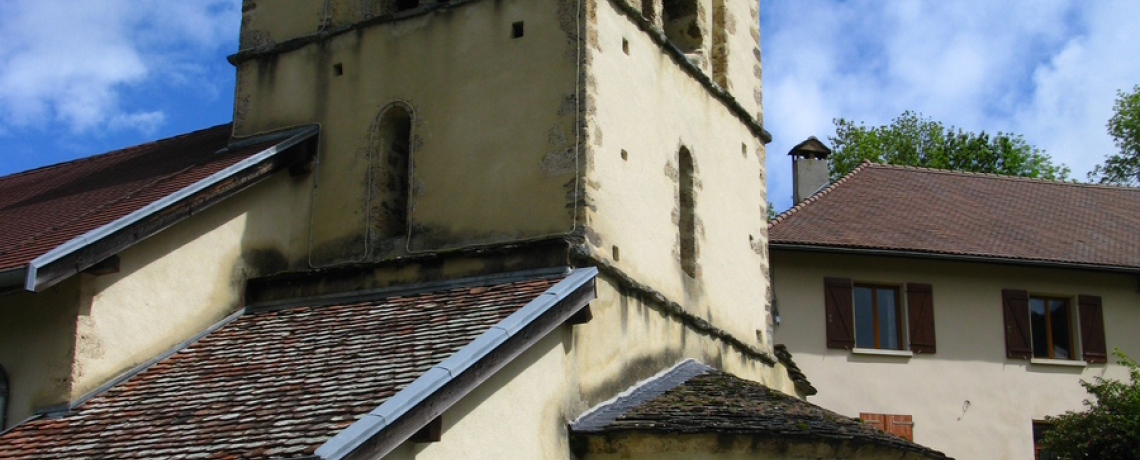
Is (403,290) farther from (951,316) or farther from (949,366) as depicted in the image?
(951,316)

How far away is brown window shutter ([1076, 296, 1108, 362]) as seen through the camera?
78.0 feet

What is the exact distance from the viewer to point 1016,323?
2353cm

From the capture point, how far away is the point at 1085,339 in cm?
2377

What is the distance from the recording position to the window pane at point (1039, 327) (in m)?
23.8

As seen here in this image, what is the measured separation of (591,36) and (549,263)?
232cm

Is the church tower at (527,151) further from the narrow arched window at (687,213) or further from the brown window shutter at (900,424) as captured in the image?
the brown window shutter at (900,424)

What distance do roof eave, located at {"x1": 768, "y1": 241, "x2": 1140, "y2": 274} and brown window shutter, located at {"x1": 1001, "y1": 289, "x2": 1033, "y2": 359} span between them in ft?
2.34

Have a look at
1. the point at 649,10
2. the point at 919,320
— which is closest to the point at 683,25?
the point at 649,10

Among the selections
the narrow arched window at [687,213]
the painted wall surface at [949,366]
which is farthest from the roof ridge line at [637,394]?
the painted wall surface at [949,366]

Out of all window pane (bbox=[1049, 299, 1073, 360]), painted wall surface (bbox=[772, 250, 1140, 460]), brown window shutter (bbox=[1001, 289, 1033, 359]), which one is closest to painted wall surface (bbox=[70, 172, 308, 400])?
painted wall surface (bbox=[772, 250, 1140, 460])

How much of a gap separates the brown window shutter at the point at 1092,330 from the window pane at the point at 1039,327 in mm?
585

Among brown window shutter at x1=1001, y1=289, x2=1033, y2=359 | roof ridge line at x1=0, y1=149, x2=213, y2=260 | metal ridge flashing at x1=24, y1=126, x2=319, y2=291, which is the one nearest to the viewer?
metal ridge flashing at x1=24, y1=126, x2=319, y2=291

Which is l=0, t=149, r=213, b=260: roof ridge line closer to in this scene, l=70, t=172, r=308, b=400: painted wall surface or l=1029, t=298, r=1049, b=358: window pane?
l=70, t=172, r=308, b=400: painted wall surface

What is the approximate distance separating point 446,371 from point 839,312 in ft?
46.0
